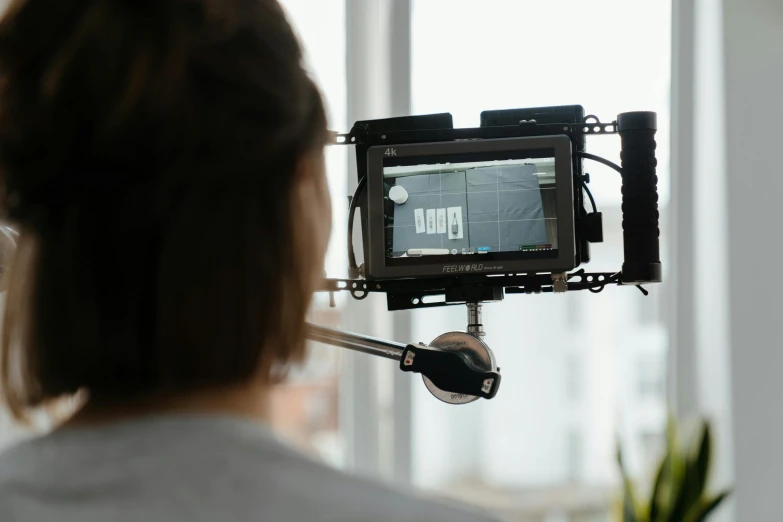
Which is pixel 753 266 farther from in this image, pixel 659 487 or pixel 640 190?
pixel 640 190

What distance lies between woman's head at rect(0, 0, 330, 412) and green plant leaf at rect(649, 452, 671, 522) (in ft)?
4.71

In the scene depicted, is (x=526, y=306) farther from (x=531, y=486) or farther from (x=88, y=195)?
(x=88, y=195)

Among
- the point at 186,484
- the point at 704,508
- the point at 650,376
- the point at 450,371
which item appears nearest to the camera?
the point at 186,484

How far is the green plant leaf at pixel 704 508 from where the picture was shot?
1.69 m

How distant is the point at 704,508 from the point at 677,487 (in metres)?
0.07

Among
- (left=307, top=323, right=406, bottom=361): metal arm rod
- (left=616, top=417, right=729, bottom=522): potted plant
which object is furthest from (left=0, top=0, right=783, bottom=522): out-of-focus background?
(left=307, top=323, right=406, bottom=361): metal arm rod

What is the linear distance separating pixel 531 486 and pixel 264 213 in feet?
5.62

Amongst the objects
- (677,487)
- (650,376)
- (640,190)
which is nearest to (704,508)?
(677,487)

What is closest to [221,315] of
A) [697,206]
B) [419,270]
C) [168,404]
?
[168,404]

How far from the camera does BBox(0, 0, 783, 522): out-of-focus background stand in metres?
1.93

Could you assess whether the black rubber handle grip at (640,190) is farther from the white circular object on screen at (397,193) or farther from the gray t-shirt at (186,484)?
the gray t-shirt at (186,484)

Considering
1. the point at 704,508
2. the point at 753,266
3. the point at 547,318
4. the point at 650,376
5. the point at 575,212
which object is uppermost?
the point at 575,212

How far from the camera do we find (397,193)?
1.17 metres

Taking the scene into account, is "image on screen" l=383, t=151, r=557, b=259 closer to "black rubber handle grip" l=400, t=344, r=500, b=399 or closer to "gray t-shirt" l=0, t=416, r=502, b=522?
"black rubber handle grip" l=400, t=344, r=500, b=399
